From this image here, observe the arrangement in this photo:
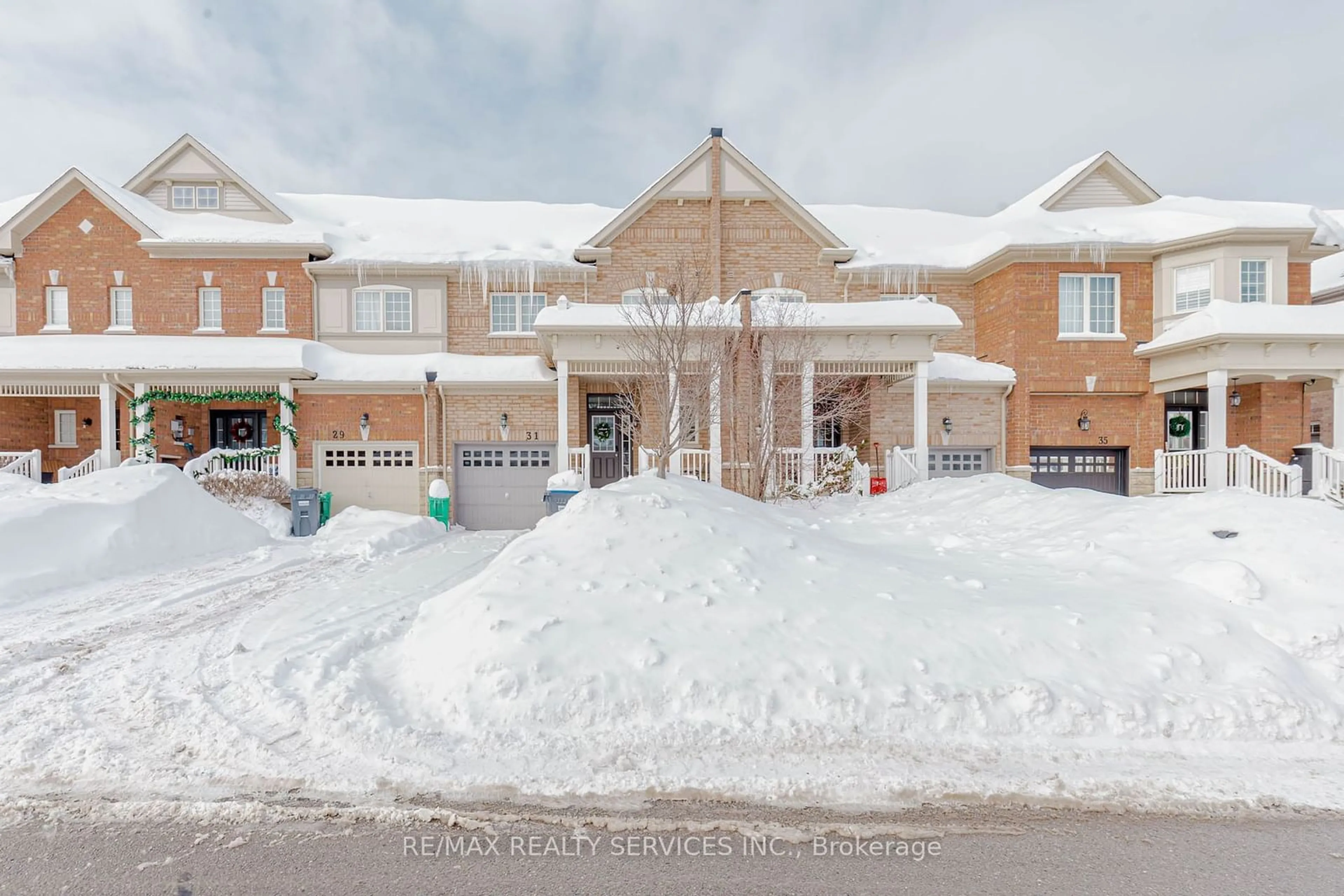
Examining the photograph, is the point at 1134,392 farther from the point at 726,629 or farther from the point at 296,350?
the point at 296,350

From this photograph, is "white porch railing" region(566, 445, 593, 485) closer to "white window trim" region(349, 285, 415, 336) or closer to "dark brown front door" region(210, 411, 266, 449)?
"white window trim" region(349, 285, 415, 336)

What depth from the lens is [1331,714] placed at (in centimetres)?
384

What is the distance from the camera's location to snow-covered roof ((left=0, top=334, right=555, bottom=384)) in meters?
13.4

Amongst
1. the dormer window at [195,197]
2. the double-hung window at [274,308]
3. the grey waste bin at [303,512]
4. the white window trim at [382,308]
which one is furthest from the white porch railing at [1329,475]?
the dormer window at [195,197]

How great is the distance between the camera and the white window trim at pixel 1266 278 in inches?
546

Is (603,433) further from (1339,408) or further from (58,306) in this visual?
(1339,408)

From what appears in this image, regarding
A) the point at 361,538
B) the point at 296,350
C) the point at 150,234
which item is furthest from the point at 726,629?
the point at 150,234

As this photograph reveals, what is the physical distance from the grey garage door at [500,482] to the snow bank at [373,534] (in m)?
1.23

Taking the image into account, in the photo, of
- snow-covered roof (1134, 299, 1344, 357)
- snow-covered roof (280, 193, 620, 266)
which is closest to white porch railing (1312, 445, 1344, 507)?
snow-covered roof (1134, 299, 1344, 357)

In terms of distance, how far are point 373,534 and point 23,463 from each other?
881cm

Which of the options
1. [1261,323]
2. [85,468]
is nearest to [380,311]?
[85,468]

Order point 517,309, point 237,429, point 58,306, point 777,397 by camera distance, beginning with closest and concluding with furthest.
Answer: point 777,397 → point 58,306 → point 237,429 → point 517,309

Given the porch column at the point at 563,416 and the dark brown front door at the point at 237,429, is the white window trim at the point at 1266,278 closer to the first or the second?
the porch column at the point at 563,416

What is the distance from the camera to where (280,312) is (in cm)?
1565
